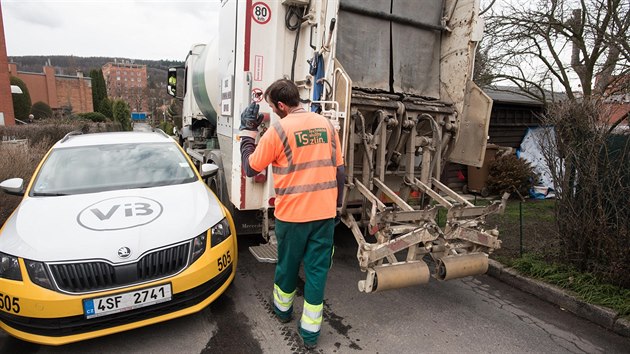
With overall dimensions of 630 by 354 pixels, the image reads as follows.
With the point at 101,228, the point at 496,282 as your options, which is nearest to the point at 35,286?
the point at 101,228

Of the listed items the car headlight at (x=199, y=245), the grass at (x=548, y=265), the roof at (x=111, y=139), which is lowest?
the grass at (x=548, y=265)

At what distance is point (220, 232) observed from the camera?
3.24 meters

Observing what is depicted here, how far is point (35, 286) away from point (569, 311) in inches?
172

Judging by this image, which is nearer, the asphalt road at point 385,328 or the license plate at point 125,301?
the license plate at point 125,301

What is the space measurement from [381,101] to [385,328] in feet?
6.82

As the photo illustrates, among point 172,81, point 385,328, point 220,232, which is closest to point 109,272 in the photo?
point 220,232

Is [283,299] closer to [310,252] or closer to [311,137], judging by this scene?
[310,252]

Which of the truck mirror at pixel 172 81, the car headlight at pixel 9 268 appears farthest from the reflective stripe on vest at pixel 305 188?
the truck mirror at pixel 172 81

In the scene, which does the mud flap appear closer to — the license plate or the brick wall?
the license plate

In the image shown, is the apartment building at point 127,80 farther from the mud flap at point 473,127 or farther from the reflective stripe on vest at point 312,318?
the reflective stripe on vest at point 312,318

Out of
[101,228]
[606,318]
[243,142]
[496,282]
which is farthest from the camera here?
[496,282]

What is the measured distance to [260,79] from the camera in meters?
3.99

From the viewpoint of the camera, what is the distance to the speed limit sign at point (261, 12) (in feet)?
12.6

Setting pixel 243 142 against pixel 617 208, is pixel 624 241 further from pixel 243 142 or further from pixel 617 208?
pixel 243 142
